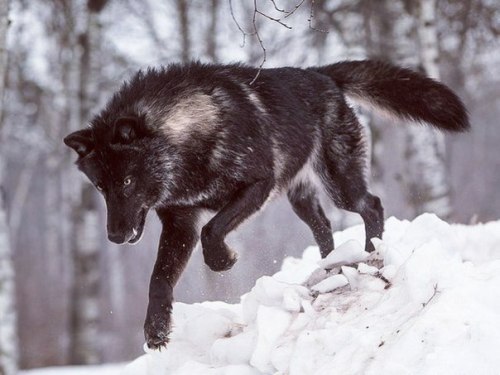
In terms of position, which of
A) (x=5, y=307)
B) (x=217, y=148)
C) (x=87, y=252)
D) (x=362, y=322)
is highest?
(x=217, y=148)

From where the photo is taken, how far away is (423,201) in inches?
407

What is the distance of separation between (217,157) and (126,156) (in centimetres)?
63

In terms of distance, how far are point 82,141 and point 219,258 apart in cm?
120

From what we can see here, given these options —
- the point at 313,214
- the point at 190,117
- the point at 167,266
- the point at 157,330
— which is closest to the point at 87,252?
the point at 313,214

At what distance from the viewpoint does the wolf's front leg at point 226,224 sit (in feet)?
15.0

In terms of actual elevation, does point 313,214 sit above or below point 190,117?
below

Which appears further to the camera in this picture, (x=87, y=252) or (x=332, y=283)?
(x=87, y=252)

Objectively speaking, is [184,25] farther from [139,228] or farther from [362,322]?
[362,322]

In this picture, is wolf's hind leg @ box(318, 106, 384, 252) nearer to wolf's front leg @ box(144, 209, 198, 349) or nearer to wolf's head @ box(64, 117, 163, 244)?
wolf's front leg @ box(144, 209, 198, 349)

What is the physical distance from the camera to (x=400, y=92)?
18.8 ft

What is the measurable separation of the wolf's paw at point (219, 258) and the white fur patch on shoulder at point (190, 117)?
2.66ft

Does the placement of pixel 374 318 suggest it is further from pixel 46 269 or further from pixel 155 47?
pixel 46 269

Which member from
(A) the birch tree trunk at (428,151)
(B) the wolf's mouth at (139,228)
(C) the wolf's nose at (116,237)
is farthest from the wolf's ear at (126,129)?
(A) the birch tree trunk at (428,151)

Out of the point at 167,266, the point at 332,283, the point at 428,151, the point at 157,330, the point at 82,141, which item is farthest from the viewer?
the point at 428,151
